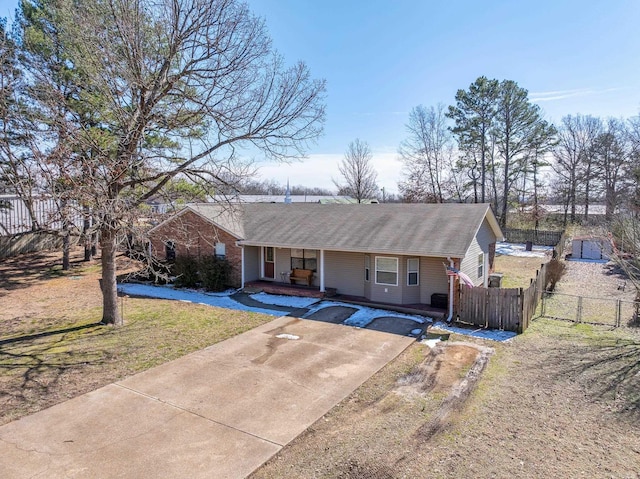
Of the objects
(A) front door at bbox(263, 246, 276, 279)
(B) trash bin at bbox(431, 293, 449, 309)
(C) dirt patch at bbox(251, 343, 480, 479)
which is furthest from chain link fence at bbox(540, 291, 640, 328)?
(A) front door at bbox(263, 246, 276, 279)

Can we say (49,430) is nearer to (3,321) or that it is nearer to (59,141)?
(59,141)

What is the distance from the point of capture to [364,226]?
56.6 feet

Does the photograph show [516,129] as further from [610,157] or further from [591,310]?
[591,310]

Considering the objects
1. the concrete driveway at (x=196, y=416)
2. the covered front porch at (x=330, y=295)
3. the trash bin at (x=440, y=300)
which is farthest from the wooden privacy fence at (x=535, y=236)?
the concrete driveway at (x=196, y=416)

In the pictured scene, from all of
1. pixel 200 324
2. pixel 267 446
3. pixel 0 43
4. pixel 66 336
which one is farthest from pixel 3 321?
pixel 267 446

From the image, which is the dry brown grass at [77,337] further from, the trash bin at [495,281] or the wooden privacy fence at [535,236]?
the wooden privacy fence at [535,236]

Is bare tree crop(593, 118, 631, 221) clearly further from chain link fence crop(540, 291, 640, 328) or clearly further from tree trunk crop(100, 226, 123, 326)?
tree trunk crop(100, 226, 123, 326)

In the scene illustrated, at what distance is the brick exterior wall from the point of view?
18375mm

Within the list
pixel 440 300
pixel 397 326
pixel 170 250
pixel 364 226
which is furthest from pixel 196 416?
pixel 170 250

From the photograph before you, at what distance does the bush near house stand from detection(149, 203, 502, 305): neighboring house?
50 cm

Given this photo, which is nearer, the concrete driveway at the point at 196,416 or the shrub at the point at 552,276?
the concrete driveway at the point at 196,416

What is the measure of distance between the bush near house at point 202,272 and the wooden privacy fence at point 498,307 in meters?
10.2

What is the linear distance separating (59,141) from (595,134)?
52.8 meters

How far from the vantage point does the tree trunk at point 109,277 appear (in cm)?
1216
